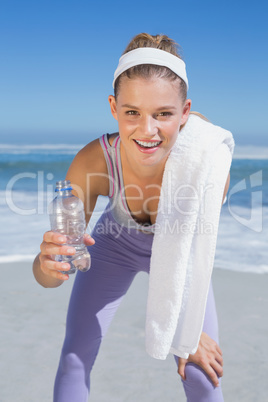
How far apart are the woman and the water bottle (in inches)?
3.5

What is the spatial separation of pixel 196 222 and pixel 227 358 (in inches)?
50.5

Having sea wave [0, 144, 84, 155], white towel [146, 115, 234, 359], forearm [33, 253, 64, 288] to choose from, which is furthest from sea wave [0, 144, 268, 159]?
forearm [33, 253, 64, 288]

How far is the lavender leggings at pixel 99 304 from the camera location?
212 cm

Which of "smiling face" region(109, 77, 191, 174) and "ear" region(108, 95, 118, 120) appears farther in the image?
"ear" region(108, 95, 118, 120)

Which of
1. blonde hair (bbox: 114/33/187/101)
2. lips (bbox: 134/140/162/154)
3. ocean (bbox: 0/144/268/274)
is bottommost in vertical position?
ocean (bbox: 0/144/268/274)

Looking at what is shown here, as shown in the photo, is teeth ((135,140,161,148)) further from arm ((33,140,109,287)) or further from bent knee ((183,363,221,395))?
bent knee ((183,363,221,395))

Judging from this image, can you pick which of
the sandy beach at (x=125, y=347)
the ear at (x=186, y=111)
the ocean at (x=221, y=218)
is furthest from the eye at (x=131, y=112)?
the ocean at (x=221, y=218)

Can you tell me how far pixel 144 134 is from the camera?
1.88 m

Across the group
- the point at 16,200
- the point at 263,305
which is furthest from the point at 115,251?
the point at 16,200

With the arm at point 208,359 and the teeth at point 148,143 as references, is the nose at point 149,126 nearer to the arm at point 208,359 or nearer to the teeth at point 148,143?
the teeth at point 148,143

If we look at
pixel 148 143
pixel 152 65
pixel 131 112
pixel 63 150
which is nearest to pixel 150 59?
pixel 152 65

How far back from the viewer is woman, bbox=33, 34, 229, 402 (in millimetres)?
1887

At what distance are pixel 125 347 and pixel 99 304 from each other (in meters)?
0.93

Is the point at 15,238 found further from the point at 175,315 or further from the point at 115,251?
the point at 175,315
